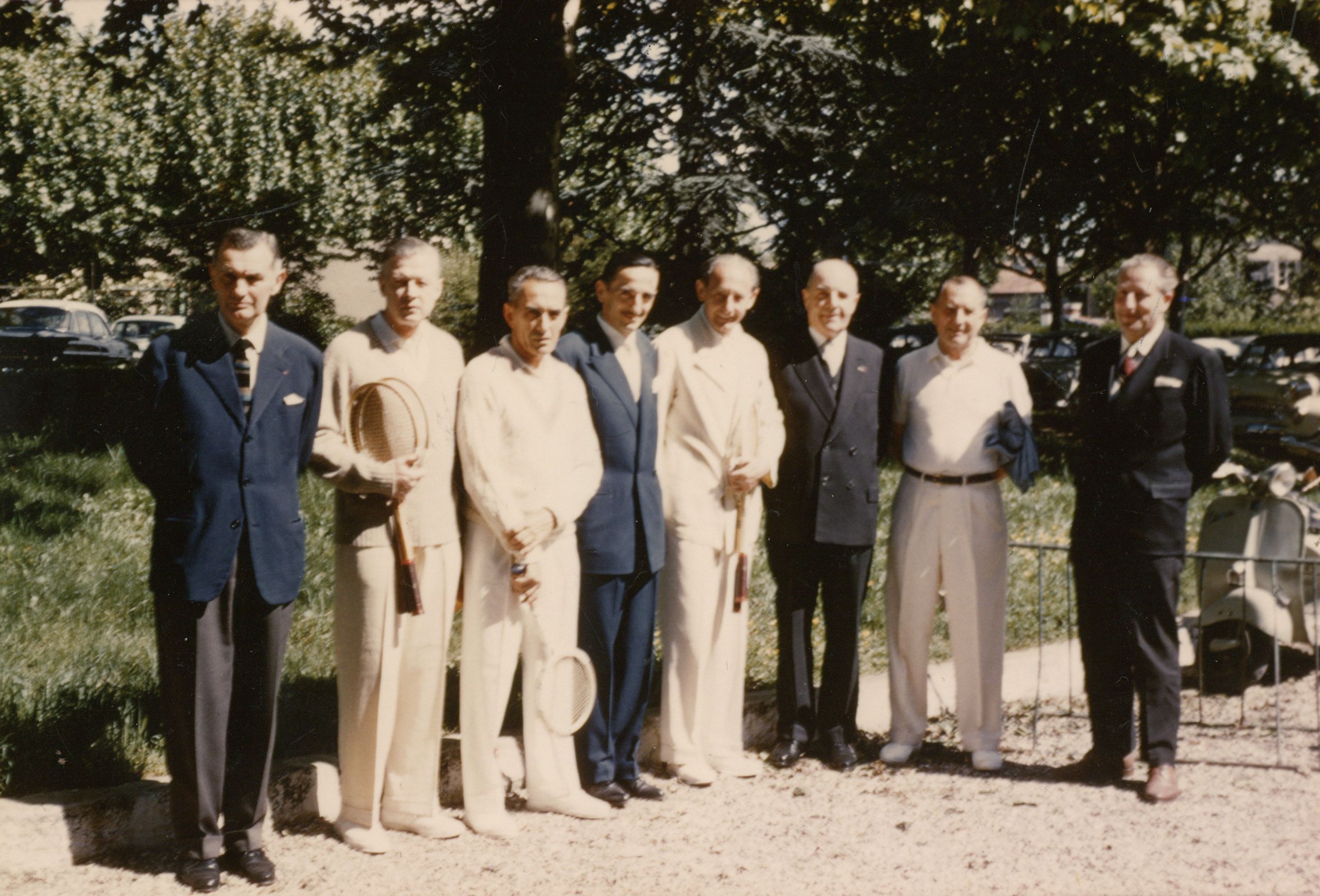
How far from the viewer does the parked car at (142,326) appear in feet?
90.6

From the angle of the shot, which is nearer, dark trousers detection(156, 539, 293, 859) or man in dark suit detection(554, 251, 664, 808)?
dark trousers detection(156, 539, 293, 859)

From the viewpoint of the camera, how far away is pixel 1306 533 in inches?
242

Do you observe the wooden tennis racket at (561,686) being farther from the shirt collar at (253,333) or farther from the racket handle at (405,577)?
the shirt collar at (253,333)

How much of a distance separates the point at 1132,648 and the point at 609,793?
2.31 m

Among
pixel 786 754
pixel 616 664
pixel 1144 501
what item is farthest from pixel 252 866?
pixel 1144 501

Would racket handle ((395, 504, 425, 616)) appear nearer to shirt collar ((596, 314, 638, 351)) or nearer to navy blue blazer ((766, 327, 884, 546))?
shirt collar ((596, 314, 638, 351))

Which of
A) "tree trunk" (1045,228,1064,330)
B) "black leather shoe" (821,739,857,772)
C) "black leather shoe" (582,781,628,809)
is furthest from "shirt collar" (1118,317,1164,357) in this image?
"tree trunk" (1045,228,1064,330)

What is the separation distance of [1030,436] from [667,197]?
26.8 ft

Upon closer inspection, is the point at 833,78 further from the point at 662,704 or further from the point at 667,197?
the point at 662,704

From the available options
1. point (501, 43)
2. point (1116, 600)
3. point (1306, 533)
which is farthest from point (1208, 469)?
point (501, 43)

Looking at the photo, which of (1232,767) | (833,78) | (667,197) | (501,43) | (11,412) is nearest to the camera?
(1232,767)

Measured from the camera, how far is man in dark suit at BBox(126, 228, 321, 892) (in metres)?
3.86

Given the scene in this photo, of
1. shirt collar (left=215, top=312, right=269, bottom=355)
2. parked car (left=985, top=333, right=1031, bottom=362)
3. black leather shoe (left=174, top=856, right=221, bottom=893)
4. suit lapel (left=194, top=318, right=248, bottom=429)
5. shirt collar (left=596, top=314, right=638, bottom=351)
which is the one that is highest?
parked car (left=985, top=333, right=1031, bottom=362)

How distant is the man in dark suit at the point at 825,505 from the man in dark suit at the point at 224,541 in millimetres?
2169
